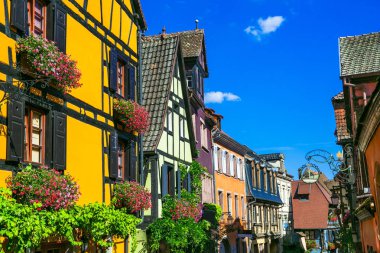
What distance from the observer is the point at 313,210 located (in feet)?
185

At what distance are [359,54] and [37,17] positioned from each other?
12.4m

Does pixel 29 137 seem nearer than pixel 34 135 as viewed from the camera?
Yes

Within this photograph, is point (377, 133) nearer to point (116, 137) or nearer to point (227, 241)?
point (116, 137)

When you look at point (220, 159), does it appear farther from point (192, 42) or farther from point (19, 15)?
point (19, 15)

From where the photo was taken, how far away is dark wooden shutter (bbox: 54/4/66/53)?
12383 mm

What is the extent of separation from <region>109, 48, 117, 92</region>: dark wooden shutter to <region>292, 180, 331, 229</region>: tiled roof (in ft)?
144

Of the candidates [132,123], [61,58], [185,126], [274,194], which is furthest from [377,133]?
[274,194]

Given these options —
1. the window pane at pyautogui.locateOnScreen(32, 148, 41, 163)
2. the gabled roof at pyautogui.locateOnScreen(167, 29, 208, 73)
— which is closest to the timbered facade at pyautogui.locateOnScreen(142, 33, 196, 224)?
the gabled roof at pyautogui.locateOnScreen(167, 29, 208, 73)

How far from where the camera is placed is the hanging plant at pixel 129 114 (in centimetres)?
1595

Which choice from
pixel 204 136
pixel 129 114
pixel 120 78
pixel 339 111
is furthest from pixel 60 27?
pixel 339 111

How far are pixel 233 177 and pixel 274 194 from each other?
13.8 metres

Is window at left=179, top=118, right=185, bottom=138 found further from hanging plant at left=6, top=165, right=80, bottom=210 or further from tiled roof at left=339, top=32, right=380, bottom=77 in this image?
hanging plant at left=6, top=165, right=80, bottom=210

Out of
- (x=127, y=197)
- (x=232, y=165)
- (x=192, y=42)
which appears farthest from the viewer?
(x=232, y=165)

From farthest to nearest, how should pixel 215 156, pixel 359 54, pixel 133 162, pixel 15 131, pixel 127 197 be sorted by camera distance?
pixel 215 156 → pixel 359 54 → pixel 133 162 → pixel 127 197 → pixel 15 131
